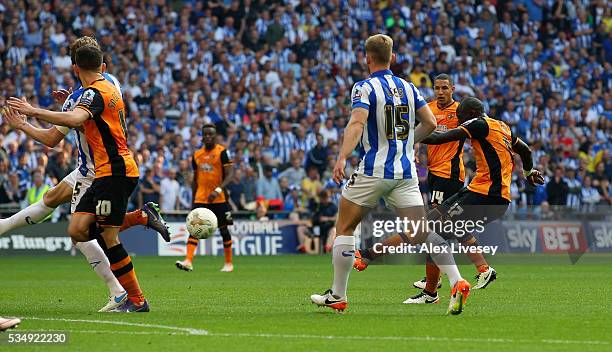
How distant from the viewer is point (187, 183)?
93.1ft

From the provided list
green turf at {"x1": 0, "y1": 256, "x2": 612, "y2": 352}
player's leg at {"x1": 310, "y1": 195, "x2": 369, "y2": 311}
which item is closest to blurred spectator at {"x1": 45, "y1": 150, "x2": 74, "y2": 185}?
green turf at {"x1": 0, "y1": 256, "x2": 612, "y2": 352}

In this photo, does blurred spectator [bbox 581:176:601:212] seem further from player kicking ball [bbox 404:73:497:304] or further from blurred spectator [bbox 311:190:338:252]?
player kicking ball [bbox 404:73:497:304]

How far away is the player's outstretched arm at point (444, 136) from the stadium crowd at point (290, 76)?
1482cm

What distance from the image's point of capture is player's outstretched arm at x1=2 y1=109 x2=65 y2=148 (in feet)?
35.7

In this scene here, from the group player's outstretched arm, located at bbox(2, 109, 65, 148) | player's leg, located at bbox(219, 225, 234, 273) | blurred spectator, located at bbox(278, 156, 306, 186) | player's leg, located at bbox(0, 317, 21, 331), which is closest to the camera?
player's leg, located at bbox(0, 317, 21, 331)

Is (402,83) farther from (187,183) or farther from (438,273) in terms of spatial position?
(187,183)

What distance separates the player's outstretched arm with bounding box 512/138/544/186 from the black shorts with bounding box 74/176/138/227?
201 inches

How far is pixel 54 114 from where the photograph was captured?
10594 millimetres

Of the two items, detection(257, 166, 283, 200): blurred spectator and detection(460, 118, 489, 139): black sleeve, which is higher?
detection(460, 118, 489, 139): black sleeve

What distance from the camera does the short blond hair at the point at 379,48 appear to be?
36.2 ft

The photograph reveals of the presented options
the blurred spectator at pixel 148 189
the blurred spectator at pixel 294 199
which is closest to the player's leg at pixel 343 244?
the blurred spectator at pixel 148 189

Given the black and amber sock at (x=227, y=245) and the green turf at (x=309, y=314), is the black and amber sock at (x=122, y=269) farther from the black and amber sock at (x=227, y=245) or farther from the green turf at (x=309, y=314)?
the black and amber sock at (x=227, y=245)

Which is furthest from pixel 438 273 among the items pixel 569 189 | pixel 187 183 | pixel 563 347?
pixel 569 189

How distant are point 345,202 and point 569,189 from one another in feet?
67.0
